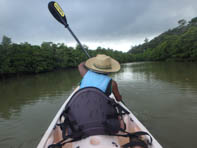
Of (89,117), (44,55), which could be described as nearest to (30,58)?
(44,55)

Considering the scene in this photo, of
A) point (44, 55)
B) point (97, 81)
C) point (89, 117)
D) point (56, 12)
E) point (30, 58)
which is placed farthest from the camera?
point (44, 55)

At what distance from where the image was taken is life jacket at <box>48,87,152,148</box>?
121 cm

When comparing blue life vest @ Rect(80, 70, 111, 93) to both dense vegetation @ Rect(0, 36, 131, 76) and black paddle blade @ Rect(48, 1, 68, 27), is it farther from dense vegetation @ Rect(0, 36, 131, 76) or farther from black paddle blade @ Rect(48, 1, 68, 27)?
dense vegetation @ Rect(0, 36, 131, 76)

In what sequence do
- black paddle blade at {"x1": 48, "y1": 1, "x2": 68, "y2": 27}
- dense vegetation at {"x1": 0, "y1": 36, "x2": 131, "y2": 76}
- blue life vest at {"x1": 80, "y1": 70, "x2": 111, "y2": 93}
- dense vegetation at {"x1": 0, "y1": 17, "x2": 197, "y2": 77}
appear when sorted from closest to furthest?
1. blue life vest at {"x1": 80, "y1": 70, "x2": 111, "y2": 93}
2. black paddle blade at {"x1": 48, "y1": 1, "x2": 68, "y2": 27}
3. dense vegetation at {"x1": 0, "y1": 36, "x2": 131, "y2": 76}
4. dense vegetation at {"x1": 0, "y1": 17, "x2": 197, "y2": 77}

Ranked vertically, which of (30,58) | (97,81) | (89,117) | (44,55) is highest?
(44,55)

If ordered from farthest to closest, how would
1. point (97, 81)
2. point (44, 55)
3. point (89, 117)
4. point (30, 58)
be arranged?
point (44, 55) → point (30, 58) → point (97, 81) → point (89, 117)

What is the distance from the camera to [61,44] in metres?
39.5

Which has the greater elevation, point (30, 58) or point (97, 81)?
point (30, 58)

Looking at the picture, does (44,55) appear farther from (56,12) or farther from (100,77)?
(100,77)

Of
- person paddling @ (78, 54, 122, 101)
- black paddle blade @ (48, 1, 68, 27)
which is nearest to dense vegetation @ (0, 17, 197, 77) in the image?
black paddle blade @ (48, 1, 68, 27)

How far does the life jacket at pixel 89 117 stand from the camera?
3.98 ft

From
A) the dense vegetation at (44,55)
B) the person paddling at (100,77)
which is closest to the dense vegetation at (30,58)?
the dense vegetation at (44,55)

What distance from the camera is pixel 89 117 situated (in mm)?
1255

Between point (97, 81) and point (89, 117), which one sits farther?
point (97, 81)
